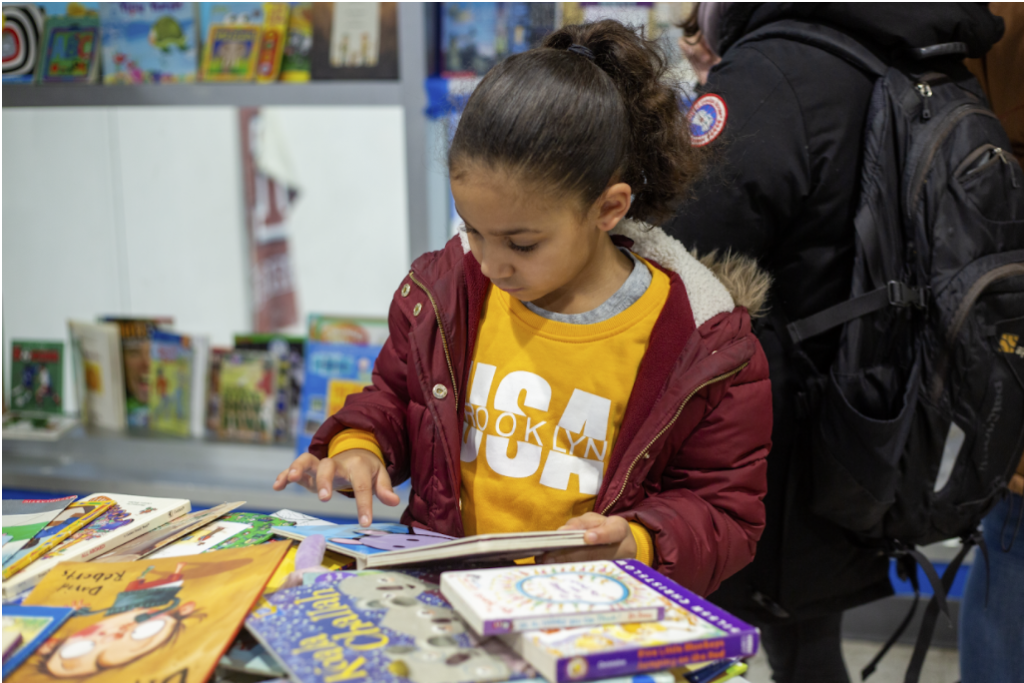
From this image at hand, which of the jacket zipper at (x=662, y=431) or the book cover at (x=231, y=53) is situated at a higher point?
the book cover at (x=231, y=53)

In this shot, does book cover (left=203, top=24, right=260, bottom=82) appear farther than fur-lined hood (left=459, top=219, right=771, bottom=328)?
Yes

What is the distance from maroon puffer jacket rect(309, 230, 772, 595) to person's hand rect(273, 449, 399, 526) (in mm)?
76

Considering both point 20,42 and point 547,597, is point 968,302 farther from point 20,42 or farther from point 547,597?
point 20,42

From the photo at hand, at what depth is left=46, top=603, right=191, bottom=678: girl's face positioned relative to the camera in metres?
0.71

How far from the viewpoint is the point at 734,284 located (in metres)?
1.24

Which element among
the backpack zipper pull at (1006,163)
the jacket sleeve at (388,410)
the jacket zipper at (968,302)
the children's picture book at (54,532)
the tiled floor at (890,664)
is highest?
the backpack zipper pull at (1006,163)

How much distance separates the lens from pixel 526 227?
3.44 ft

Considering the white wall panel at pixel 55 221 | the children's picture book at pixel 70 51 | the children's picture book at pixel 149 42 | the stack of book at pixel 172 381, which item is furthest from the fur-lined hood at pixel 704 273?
the white wall panel at pixel 55 221

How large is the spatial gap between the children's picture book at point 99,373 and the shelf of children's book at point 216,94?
2.80ft

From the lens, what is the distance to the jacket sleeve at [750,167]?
1.33 meters

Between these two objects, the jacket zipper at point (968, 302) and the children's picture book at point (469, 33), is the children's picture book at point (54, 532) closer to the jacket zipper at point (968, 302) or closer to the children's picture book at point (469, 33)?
the jacket zipper at point (968, 302)

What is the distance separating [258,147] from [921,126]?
14.0ft

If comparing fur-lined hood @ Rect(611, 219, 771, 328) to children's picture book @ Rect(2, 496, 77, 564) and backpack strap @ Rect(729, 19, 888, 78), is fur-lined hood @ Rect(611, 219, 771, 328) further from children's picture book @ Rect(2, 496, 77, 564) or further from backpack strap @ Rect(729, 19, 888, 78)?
children's picture book @ Rect(2, 496, 77, 564)

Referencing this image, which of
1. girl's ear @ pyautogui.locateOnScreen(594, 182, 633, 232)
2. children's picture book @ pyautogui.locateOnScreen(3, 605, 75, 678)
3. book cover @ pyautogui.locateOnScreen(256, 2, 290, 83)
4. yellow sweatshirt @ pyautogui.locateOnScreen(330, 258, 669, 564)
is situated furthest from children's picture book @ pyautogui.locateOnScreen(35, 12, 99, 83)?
children's picture book @ pyautogui.locateOnScreen(3, 605, 75, 678)
